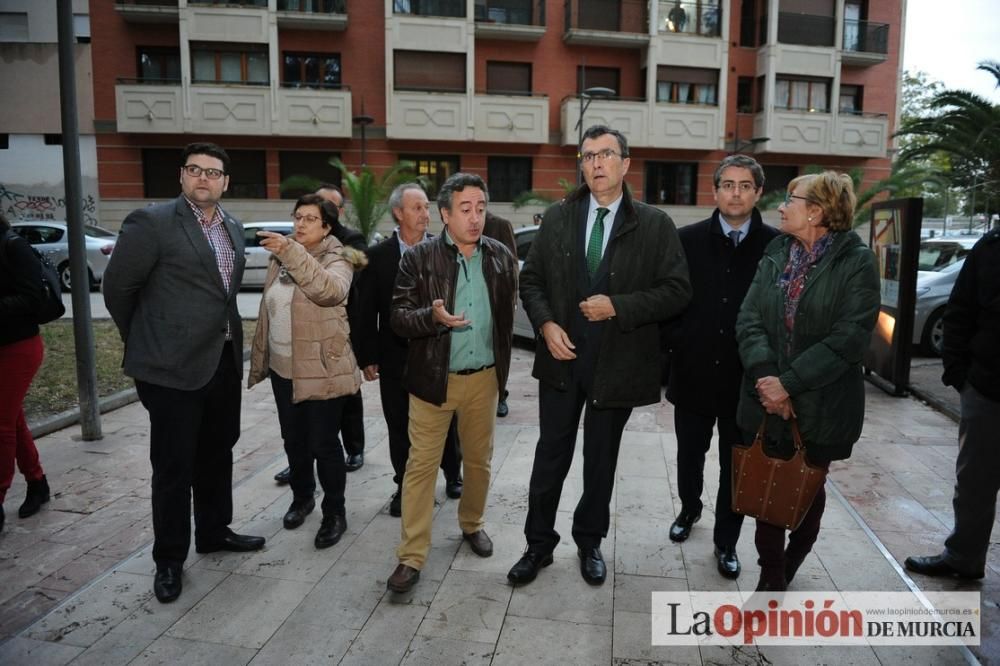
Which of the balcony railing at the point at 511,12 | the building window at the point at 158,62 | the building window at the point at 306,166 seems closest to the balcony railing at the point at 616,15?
the balcony railing at the point at 511,12

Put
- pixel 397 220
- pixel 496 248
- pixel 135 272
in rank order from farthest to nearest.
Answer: pixel 397 220
pixel 496 248
pixel 135 272

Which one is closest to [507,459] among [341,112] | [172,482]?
[172,482]

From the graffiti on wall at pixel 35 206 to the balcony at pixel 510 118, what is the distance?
12182 millimetres

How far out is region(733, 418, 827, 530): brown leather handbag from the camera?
2.98 m

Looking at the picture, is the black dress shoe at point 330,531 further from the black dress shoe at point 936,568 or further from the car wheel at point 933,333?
the car wheel at point 933,333

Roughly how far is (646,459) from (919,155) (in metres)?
21.5

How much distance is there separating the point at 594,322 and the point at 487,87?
22.0m

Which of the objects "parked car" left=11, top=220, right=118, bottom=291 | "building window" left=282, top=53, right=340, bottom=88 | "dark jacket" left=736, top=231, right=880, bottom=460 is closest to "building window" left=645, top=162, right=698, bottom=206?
"building window" left=282, top=53, right=340, bottom=88

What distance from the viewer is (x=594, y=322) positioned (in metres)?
3.44

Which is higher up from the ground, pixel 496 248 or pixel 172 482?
pixel 496 248

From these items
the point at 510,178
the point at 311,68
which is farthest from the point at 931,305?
the point at 311,68

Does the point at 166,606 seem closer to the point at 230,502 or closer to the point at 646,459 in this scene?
the point at 230,502

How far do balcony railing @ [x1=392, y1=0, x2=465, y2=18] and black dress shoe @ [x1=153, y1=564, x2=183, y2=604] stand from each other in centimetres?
2254

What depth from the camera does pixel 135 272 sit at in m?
3.23
